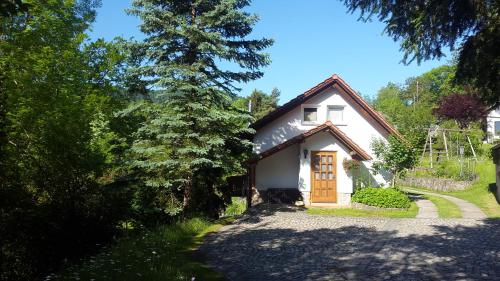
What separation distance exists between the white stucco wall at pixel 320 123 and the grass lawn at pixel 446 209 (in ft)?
13.2

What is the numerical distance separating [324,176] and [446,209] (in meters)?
5.55

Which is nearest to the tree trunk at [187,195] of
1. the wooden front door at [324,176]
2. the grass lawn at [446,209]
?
the wooden front door at [324,176]

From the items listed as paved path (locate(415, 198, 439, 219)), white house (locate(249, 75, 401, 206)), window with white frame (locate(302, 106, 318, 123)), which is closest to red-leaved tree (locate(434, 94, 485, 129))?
paved path (locate(415, 198, 439, 219))

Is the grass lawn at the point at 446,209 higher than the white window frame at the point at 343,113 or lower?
lower

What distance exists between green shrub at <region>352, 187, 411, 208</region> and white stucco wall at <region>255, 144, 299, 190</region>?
3260 millimetres

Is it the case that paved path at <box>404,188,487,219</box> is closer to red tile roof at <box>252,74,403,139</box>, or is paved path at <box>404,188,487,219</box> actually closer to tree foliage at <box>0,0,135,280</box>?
red tile roof at <box>252,74,403,139</box>

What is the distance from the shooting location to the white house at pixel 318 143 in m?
19.3

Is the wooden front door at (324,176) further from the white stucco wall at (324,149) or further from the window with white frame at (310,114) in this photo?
the window with white frame at (310,114)

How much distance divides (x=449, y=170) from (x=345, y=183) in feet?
48.6

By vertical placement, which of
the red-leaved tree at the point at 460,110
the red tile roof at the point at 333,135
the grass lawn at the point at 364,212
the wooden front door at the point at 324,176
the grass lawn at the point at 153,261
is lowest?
the grass lawn at the point at 153,261

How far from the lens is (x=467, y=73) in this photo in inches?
266

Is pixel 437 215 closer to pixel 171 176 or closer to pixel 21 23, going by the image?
pixel 171 176

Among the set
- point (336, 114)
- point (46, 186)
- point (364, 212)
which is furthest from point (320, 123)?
point (46, 186)

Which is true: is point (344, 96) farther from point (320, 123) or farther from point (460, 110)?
point (460, 110)
